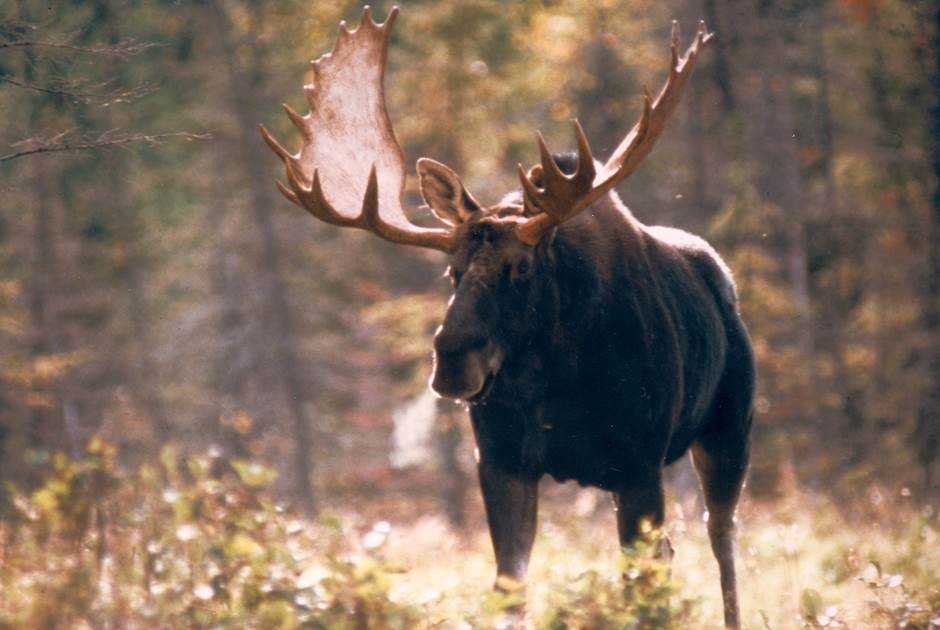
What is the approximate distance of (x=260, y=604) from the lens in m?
5.80

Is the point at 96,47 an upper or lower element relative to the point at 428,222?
upper

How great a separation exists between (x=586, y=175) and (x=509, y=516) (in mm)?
1696

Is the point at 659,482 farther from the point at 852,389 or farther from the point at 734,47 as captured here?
the point at 852,389

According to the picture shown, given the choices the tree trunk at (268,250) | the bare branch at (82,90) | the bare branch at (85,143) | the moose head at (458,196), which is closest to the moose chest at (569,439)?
the moose head at (458,196)

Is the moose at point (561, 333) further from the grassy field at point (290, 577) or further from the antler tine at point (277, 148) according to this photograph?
the grassy field at point (290, 577)

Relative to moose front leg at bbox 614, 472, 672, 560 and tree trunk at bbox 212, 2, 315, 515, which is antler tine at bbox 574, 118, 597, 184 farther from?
tree trunk at bbox 212, 2, 315, 515

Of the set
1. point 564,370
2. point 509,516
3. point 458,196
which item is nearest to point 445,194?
point 458,196

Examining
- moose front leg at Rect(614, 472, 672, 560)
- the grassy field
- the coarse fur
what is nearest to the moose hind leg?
the grassy field

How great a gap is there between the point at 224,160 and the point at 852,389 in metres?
10.7

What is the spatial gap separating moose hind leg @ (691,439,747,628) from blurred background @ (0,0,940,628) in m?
7.31

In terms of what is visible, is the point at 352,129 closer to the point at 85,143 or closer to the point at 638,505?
the point at 85,143

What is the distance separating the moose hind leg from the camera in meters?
8.05

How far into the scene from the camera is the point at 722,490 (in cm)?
820

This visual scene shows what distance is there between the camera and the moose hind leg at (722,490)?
8047 millimetres
